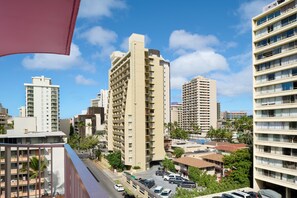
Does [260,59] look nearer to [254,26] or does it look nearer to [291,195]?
Answer: [254,26]

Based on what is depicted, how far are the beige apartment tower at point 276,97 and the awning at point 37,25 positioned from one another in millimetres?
17825

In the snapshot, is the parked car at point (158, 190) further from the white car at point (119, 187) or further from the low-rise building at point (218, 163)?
the low-rise building at point (218, 163)

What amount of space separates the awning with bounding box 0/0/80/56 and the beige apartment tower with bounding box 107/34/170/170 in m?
26.9

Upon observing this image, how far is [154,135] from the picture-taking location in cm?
3141

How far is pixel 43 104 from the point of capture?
181 feet

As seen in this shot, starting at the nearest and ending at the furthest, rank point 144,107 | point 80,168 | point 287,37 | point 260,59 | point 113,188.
→ point 80,168 < point 287,37 < point 260,59 < point 113,188 < point 144,107

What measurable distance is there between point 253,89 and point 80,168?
20.8m

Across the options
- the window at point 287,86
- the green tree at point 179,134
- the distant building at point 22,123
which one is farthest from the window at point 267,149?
the green tree at point 179,134

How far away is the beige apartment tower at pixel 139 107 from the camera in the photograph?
29.2m

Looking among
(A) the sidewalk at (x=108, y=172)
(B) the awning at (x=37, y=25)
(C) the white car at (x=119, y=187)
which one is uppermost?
(B) the awning at (x=37, y=25)

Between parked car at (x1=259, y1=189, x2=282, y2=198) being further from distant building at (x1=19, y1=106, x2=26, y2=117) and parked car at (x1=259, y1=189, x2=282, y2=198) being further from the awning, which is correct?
distant building at (x1=19, y1=106, x2=26, y2=117)

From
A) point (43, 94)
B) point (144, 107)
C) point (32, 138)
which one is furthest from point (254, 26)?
point (43, 94)

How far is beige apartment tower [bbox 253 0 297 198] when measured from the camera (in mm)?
16531

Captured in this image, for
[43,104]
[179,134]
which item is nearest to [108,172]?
[179,134]
